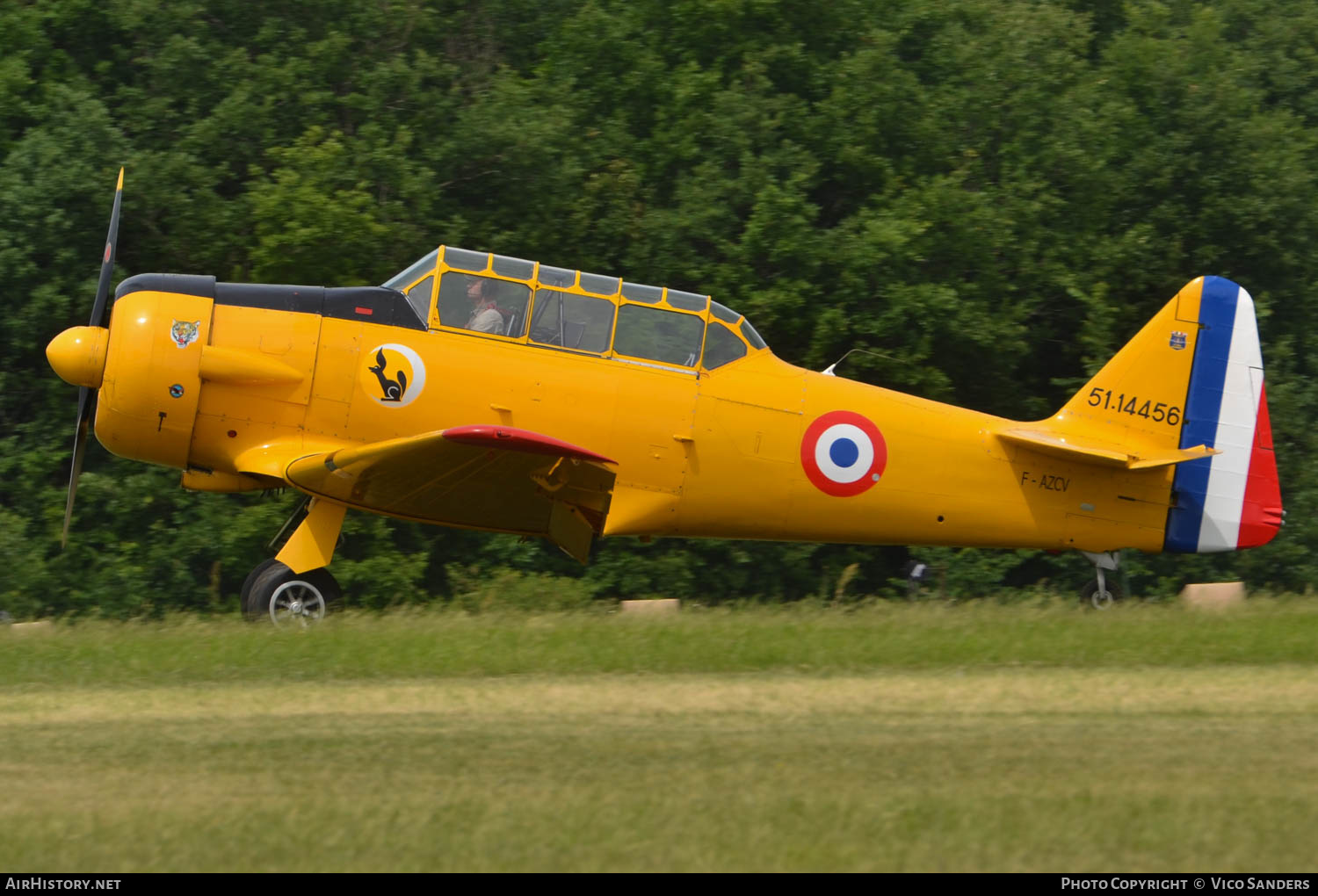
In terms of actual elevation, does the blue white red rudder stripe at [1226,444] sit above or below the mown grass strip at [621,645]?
above

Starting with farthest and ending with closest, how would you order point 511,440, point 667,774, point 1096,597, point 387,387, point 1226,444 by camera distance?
point 1096,597, point 1226,444, point 387,387, point 511,440, point 667,774

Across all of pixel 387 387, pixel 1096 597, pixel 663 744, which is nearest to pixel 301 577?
pixel 387 387

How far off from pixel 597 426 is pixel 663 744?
140 inches

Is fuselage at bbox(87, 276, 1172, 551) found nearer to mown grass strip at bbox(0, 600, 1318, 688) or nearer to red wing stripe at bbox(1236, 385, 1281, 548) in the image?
red wing stripe at bbox(1236, 385, 1281, 548)

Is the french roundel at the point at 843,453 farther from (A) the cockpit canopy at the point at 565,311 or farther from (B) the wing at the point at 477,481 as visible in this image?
(B) the wing at the point at 477,481

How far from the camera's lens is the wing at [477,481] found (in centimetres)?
839

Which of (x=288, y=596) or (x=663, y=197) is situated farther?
(x=663, y=197)

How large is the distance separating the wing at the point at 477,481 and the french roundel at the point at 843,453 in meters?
1.49

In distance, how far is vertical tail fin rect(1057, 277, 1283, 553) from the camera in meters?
10.6

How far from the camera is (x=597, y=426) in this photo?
9.52 metres

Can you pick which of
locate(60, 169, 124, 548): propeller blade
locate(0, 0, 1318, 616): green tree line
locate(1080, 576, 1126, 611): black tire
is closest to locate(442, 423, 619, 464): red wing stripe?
locate(60, 169, 124, 548): propeller blade

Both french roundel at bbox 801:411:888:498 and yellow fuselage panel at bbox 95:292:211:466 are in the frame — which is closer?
yellow fuselage panel at bbox 95:292:211:466

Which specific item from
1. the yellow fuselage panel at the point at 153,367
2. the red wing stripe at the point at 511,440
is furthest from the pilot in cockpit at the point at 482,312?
the yellow fuselage panel at the point at 153,367

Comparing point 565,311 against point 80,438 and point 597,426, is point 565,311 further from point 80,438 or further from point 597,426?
point 80,438
